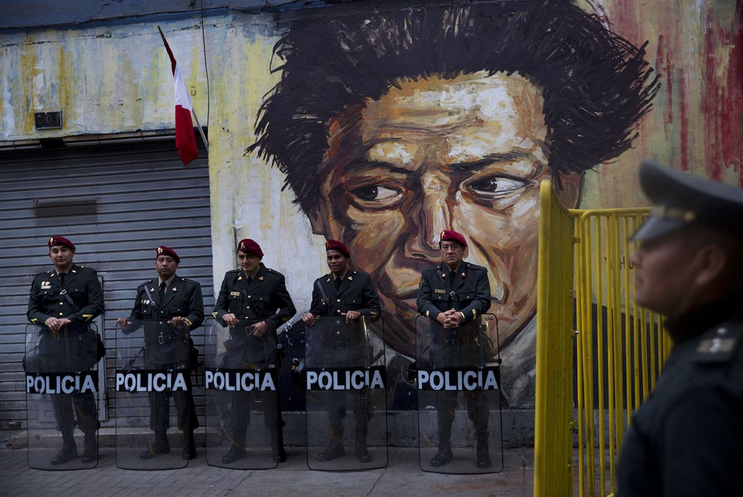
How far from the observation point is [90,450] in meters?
8.23

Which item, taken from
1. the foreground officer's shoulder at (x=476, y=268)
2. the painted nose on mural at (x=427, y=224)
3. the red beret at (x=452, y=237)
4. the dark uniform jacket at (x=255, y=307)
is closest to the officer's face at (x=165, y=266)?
the dark uniform jacket at (x=255, y=307)

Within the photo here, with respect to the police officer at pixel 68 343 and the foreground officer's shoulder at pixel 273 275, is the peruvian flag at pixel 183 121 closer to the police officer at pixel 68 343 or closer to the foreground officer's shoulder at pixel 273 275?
the foreground officer's shoulder at pixel 273 275

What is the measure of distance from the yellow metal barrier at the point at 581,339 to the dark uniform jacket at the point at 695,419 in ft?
6.70

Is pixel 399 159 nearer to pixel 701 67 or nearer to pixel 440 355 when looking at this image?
pixel 440 355

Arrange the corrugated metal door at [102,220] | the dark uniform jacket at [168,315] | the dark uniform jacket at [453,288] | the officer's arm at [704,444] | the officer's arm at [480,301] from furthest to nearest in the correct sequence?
the corrugated metal door at [102,220] < the dark uniform jacket at [168,315] < the dark uniform jacket at [453,288] < the officer's arm at [480,301] < the officer's arm at [704,444]

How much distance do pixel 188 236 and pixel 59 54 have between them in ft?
8.57

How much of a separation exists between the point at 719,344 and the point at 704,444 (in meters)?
0.22

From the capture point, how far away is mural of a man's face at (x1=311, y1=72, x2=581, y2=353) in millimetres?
8453

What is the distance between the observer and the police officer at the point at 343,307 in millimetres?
7758

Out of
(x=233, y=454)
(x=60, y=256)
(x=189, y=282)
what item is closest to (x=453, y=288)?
(x=233, y=454)

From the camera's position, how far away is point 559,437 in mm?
4082

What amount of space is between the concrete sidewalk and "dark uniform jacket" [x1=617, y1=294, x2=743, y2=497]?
17.2 feet

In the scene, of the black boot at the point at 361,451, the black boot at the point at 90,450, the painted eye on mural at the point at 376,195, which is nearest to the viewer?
the black boot at the point at 361,451

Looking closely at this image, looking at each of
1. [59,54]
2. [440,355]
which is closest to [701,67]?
[440,355]
